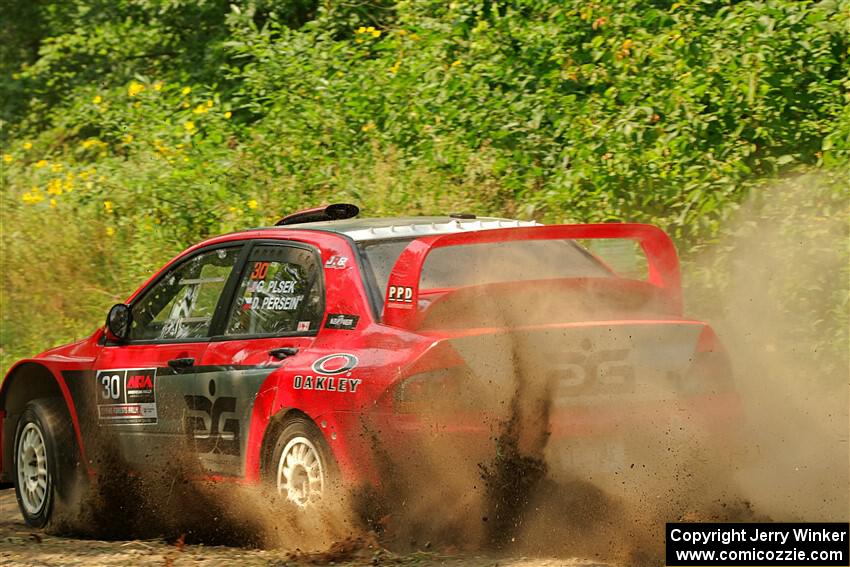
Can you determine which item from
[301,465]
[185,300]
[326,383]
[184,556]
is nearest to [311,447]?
[301,465]

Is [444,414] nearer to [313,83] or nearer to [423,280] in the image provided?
[423,280]

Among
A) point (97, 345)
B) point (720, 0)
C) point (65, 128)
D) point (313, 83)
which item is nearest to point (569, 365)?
point (97, 345)

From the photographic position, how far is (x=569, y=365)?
581 centimetres

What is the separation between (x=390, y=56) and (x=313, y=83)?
2.84 feet

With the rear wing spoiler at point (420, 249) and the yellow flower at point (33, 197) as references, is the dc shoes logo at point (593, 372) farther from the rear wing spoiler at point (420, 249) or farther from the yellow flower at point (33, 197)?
the yellow flower at point (33, 197)

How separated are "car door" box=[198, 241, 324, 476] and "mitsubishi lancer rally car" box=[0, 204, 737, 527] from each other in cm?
1

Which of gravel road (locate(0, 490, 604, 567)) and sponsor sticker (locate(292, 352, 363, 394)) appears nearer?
gravel road (locate(0, 490, 604, 567))

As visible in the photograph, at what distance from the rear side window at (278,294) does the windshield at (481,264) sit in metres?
0.32

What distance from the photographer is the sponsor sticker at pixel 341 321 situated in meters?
6.12

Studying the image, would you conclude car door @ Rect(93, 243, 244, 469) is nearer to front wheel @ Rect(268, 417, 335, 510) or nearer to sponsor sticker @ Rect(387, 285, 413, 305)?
front wheel @ Rect(268, 417, 335, 510)

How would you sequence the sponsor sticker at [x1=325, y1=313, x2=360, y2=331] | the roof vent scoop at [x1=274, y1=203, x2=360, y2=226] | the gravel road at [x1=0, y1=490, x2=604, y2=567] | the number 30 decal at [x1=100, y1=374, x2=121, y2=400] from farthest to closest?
the roof vent scoop at [x1=274, y1=203, x2=360, y2=226] < the number 30 decal at [x1=100, y1=374, x2=121, y2=400] < the sponsor sticker at [x1=325, y1=313, x2=360, y2=331] < the gravel road at [x1=0, y1=490, x2=604, y2=567]

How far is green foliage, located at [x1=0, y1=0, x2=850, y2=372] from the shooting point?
391 inches

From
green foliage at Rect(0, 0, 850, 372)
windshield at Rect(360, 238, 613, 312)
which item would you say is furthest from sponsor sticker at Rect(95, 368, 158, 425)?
green foliage at Rect(0, 0, 850, 372)

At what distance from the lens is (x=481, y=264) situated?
6.50 m
